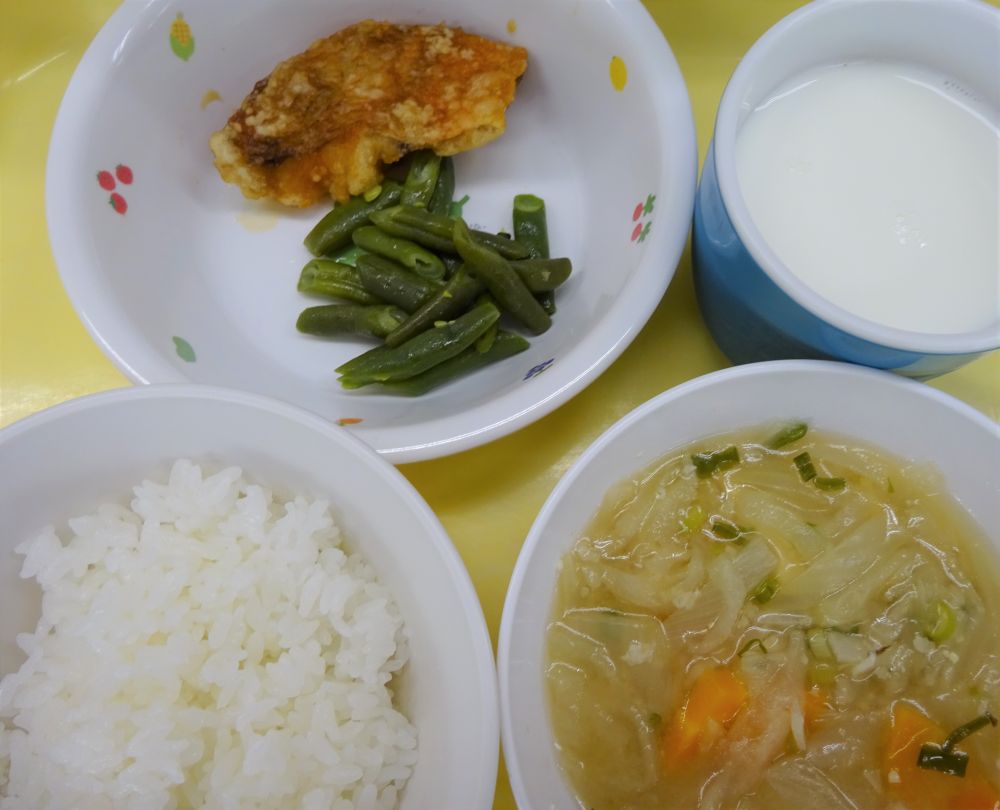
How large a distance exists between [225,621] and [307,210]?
1.05 meters

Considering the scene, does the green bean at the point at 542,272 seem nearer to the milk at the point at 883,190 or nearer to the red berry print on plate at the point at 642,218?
the red berry print on plate at the point at 642,218

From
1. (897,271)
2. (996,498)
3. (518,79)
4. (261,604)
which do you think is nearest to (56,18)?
(518,79)

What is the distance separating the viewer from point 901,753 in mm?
1352

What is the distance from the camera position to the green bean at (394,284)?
5.69 feet

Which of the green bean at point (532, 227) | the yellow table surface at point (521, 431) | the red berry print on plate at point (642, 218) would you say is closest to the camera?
the red berry print on plate at point (642, 218)

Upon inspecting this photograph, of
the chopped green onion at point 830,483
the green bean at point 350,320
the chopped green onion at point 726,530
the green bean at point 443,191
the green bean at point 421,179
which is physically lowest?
the chopped green onion at point 830,483

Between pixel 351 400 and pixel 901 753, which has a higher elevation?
pixel 351 400

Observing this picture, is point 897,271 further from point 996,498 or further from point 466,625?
point 466,625

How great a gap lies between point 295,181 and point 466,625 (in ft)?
3.80

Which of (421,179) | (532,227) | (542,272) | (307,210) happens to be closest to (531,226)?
(532,227)

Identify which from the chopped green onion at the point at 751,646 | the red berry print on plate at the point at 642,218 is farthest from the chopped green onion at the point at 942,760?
Answer: the red berry print on plate at the point at 642,218

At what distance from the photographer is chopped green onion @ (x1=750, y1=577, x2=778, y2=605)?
1416 millimetres

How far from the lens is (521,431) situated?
1.77 m

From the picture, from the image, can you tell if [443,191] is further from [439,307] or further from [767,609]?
[767,609]
